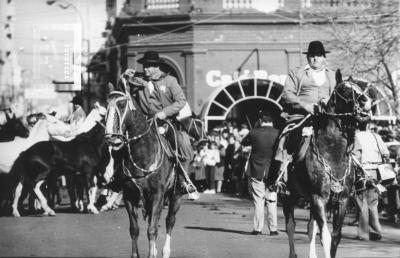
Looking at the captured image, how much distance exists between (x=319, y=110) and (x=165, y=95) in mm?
2495

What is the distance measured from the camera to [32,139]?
20.0m

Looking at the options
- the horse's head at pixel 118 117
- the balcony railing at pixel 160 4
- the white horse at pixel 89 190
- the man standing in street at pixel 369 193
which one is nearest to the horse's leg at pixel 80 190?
the white horse at pixel 89 190

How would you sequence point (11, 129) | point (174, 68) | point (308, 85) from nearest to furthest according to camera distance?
point (308, 85) → point (11, 129) → point (174, 68)

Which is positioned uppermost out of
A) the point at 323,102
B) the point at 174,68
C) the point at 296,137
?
the point at 323,102

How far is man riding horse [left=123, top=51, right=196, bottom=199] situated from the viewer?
11.9m

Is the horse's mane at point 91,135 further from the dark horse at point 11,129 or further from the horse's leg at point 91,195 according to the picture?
the dark horse at point 11,129

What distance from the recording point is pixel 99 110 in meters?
20.4

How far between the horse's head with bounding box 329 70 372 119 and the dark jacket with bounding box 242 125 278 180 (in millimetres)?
5531

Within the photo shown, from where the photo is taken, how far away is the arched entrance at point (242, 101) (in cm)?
3497

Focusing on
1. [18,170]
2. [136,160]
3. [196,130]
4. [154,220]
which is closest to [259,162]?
[196,130]

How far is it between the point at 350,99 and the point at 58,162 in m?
10.9

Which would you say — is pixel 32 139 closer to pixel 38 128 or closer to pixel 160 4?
pixel 38 128

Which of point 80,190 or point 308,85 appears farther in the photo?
point 80,190

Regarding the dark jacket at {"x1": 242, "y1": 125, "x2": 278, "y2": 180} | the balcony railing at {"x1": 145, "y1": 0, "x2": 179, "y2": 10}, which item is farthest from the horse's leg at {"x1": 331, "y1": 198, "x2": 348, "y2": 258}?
the balcony railing at {"x1": 145, "y1": 0, "x2": 179, "y2": 10}
